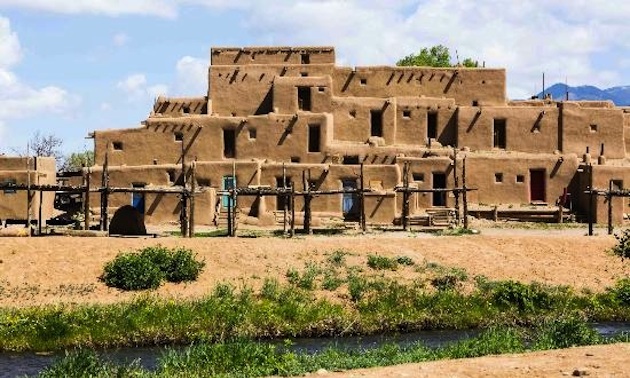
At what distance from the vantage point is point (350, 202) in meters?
40.4

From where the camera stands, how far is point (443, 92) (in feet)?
152

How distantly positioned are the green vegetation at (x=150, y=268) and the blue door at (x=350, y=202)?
14.2m

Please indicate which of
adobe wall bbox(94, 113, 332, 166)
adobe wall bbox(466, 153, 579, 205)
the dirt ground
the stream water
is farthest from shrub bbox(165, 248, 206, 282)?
adobe wall bbox(466, 153, 579, 205)

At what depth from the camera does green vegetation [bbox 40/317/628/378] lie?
14195mm

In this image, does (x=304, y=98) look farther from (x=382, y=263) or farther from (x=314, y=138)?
(x=382, y=263)

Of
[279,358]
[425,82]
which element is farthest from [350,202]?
[279,358]

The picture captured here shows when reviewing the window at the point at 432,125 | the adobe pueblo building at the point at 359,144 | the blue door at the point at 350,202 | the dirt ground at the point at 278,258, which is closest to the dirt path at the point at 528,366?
the dirt ground at the point at 278,258

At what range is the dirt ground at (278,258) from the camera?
25.1 metres

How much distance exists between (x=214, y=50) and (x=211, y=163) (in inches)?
360

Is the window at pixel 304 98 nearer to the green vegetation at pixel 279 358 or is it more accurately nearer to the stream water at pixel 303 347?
the stream water at pixel 303 347

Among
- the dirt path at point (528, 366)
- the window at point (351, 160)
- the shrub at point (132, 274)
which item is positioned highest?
the window at point (351, 160)

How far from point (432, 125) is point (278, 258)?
19.1 meters

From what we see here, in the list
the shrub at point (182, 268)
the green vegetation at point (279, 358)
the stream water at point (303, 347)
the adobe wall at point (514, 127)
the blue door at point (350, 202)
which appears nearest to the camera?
the green vegetation at point (279, 358)

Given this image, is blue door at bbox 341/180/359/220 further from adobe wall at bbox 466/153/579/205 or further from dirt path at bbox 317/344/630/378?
dirt path at bbox 317/344/630/378
